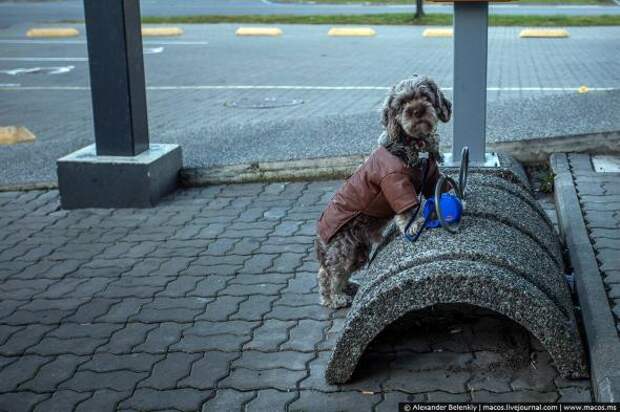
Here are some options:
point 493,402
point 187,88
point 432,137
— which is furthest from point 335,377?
point 187,88

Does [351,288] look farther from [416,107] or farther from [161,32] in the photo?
[161,32]

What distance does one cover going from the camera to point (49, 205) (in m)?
7.45

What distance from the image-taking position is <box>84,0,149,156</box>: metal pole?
6.93 meters

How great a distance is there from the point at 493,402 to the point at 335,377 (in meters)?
0.74

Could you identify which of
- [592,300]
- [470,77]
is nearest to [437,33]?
[470,77]

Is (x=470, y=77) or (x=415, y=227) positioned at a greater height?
(x=470, y=77)

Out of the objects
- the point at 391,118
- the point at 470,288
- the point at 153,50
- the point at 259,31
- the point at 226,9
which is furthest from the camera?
the point at 226,9

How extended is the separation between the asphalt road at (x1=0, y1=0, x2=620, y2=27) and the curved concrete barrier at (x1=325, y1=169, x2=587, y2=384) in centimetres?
2106

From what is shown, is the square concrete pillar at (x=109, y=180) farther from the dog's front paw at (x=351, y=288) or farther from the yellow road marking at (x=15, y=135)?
the yellow road marking at (x=15, y=135)

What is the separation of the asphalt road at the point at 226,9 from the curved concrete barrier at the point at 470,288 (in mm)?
21058

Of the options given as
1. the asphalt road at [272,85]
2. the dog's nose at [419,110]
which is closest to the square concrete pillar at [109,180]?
the asphalt road at [272,85]

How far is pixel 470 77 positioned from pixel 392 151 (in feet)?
5.93

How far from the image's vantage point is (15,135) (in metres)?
9.70

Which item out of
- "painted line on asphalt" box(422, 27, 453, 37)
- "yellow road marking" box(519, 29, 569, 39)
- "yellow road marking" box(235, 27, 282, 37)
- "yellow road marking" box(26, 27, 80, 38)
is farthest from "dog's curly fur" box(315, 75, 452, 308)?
"yellow road marking" box(26, 27, 80, 38)
